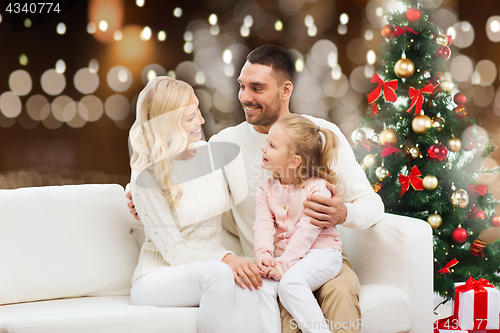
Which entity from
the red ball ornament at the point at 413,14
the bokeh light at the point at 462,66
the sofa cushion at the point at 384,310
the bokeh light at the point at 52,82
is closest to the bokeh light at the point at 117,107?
the bokeh light at the point at 52,82

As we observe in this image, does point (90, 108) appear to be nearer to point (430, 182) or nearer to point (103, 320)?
point (103, 320)

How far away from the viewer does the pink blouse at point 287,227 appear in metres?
1.45

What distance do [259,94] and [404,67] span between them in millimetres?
1118

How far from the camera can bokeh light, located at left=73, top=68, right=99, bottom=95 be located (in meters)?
3.22

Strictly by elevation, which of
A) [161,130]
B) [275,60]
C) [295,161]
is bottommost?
[295,161]

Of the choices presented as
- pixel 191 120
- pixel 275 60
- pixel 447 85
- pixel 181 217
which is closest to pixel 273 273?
pixel 181 217

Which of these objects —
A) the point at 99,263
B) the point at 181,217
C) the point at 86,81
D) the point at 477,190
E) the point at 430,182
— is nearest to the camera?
the point at 181,217

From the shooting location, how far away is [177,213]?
1.50 m

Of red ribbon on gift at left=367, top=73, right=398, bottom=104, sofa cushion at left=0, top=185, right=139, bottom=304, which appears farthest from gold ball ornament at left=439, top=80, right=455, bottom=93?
sofa cushion at left=0, top=185, right=139, bottom=304

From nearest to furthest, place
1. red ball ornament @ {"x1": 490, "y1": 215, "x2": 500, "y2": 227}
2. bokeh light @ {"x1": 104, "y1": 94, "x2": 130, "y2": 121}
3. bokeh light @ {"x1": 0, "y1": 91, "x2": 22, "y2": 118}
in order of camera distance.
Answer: red ball ornament @ {"x1": 490, "y1": 215, "x2": 500, "y2": 227}
bokeh light @ {"x1": 0, "y1": 91, "x2": 22, "y2": 118}
bokeh light @ {"x1": 104, "y1": 94, "x2": 130, "y2": 121}

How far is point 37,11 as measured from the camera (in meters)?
3.18

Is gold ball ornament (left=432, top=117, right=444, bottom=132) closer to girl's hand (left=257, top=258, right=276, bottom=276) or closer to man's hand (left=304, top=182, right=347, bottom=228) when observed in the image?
man's hand (left=304, top=182, right=347, bottom=228)

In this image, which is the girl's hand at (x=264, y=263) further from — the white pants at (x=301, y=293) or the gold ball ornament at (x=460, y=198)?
the gold ball ornament at (x=460, y=198)

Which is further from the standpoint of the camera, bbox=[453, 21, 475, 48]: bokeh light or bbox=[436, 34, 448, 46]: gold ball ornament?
bbox=[453, 21, 475, 48]: bokeh light
